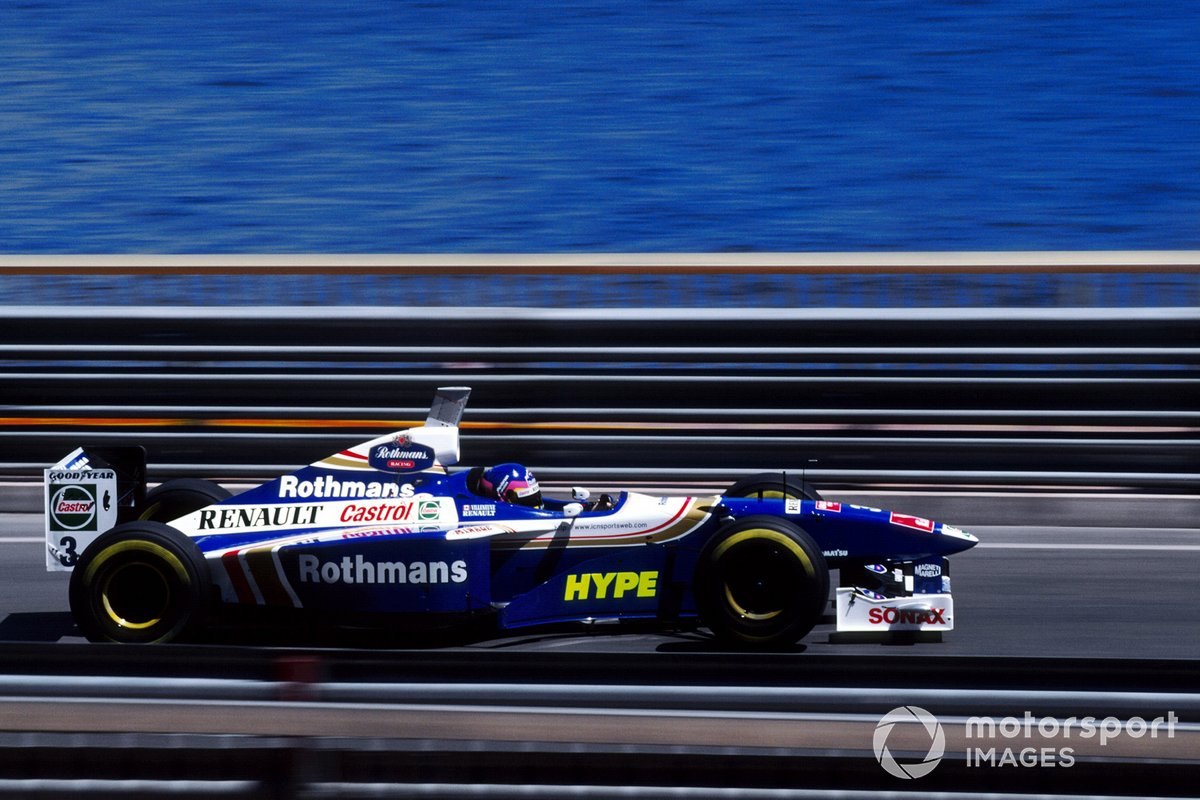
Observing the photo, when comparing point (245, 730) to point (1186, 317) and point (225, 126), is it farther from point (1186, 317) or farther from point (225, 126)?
point (225, 126)

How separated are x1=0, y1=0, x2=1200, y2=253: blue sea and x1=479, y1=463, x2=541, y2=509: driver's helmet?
25.1 feet

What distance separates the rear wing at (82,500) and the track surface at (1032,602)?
0.40 m

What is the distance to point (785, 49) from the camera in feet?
59.0

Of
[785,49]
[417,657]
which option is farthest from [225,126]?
[417,657]

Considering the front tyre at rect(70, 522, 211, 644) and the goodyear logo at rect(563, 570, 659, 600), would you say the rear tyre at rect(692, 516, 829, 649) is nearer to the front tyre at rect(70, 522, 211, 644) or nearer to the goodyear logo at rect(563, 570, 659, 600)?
the goodyear logo at rect(563, 570, 659, 600)

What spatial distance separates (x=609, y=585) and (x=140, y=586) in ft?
6.58

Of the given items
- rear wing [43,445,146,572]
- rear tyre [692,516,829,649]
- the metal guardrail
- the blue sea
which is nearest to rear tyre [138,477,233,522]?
rear wing [43,445,146,572]

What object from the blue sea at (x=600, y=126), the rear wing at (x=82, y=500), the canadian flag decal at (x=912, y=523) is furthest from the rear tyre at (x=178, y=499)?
the blue sea at (x=600, y=126)

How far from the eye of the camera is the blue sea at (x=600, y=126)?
14477 mm

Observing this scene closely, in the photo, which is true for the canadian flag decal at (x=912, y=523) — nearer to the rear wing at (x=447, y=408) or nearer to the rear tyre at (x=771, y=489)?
the rear tyre at (x=771, y=489)

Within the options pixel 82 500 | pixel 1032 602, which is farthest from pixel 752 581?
pixel 82 500

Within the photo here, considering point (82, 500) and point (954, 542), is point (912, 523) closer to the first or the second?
point (954, 542)

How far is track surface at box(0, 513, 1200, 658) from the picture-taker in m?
6.07

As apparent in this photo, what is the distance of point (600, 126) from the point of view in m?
16.6
